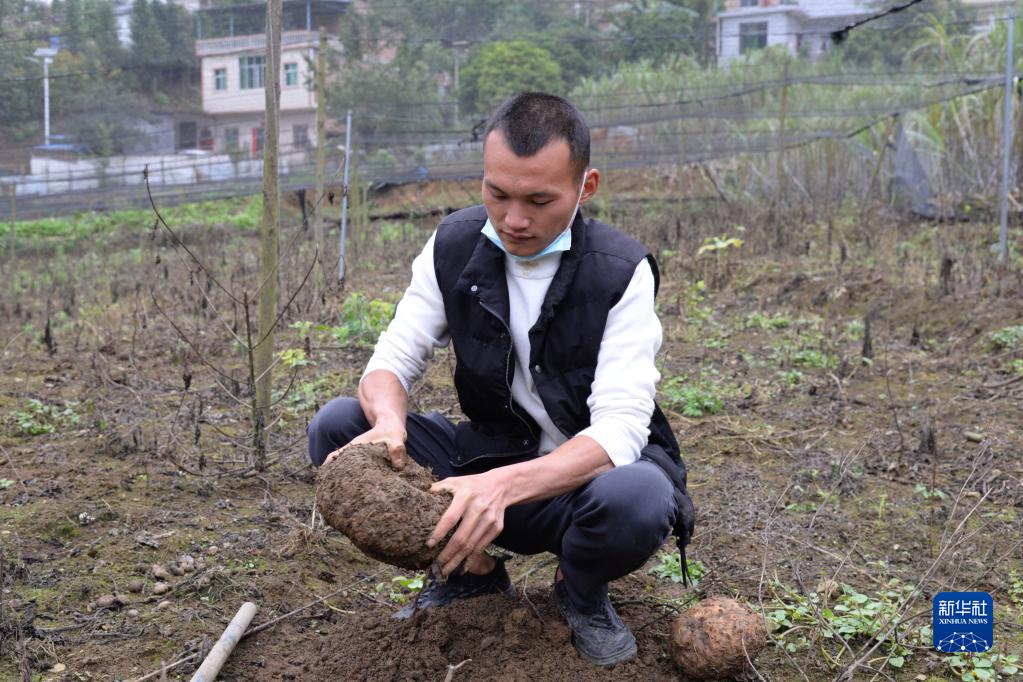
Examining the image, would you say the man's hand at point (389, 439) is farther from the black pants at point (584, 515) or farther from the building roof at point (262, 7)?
the building roof at point (262, 7)

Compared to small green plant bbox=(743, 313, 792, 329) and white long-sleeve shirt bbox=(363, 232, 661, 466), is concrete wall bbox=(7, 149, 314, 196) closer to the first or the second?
small green plant bbox=(743, 313, 792, 329)

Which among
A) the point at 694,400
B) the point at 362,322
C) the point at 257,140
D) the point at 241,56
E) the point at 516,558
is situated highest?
the point at 241,56

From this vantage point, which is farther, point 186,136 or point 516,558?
point 186,136

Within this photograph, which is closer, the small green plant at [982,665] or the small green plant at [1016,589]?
→ the small green plant at [982,665]

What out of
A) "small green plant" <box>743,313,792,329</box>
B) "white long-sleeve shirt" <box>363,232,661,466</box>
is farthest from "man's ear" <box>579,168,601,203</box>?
"small green plant" <box>743,313,792,329</box>

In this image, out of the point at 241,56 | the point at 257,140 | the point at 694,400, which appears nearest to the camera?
the point at 694,400

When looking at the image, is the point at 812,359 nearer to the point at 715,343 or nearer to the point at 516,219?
the point at 715,343

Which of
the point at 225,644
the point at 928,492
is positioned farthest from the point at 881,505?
the point at 225,644

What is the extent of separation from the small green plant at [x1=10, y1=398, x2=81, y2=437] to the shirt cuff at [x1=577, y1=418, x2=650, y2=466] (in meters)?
2.88

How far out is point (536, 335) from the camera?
8.13 feet

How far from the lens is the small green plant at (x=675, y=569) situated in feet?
10.2

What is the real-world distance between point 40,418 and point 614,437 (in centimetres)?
311

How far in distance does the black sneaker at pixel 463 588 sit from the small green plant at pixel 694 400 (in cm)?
226

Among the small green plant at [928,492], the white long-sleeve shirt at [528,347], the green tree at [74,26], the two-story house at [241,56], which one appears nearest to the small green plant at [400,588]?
the white long-sleeve shirt at [528,347]
